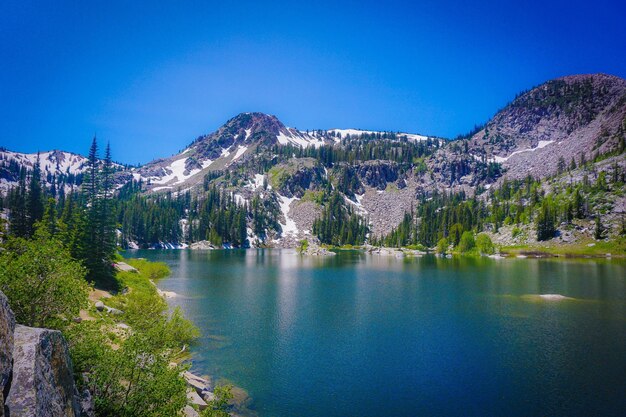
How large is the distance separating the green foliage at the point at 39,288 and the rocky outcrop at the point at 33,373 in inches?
183

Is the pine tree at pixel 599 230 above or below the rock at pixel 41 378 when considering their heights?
above

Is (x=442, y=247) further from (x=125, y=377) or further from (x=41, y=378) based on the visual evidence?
(x=41, y=378)

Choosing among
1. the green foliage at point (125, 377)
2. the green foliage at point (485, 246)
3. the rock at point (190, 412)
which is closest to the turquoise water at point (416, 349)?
the rock at point (190, 412)

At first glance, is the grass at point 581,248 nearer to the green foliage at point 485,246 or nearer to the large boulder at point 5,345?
the green foliage at point 485,246

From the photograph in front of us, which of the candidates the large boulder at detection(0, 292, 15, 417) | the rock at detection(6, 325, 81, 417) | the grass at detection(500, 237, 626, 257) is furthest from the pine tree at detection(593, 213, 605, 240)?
the large boulder at detection(0, 292, 15, 417)

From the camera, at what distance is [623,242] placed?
132000mm

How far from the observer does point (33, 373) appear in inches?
362

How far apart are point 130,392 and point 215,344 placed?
68.0ft

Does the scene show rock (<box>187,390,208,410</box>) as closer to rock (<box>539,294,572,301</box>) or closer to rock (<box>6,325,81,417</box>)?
rock (<box>6,325,81,417</box>)

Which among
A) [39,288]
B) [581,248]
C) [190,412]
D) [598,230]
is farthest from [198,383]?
[598,230]

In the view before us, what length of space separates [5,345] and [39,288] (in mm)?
7382

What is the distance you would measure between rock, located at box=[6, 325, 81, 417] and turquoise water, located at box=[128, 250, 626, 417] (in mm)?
14953

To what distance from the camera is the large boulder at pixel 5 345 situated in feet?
27.5

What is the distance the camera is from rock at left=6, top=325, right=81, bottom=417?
8.70m
